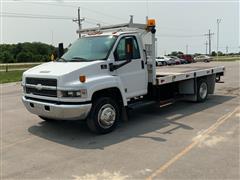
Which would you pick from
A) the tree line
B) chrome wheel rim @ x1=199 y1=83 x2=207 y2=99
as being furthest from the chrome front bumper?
the tree line

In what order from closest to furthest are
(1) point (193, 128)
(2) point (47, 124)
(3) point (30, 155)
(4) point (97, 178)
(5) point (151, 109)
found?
(4) point (97, 178) < (3) point (30, 155) < (1) point (193, 128) < (2) point (47, 124) < (5) point (151, 109)

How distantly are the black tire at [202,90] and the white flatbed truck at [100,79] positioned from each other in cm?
186

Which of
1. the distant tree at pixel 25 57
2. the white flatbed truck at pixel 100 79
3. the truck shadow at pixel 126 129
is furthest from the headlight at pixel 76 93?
the distant tree at pixel 25 57

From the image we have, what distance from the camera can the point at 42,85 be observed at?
6777 millimetres

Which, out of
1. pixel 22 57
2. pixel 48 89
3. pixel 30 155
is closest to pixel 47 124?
pixel 48 89

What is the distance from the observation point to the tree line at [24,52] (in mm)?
86312

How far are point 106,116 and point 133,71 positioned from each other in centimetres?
145

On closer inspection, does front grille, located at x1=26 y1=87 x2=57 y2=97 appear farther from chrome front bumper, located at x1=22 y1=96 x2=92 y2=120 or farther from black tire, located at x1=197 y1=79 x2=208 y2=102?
black tire, located at x1=197 y1=79 x2=208 y2=102

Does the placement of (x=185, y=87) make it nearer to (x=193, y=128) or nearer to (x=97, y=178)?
(x=193, y=128)

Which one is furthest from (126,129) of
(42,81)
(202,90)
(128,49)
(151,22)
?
(202,90)

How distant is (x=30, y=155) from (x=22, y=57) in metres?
86.9

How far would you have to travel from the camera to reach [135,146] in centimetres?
598

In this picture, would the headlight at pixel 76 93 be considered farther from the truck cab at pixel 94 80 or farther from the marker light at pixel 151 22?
the marker light at pixel 151 22

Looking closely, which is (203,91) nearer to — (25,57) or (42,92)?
(42,92)
